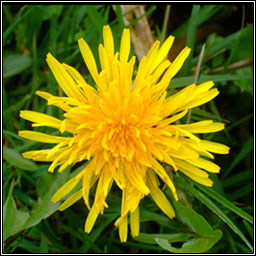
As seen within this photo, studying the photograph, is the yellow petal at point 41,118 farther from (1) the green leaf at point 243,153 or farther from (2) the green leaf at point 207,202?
(1) the green leaf at point 243,153

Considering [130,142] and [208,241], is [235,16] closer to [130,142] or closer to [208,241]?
[130,142]

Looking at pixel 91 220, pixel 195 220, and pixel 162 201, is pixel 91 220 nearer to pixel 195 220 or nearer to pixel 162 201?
pixel 162 201

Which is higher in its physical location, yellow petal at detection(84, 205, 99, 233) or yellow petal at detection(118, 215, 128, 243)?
yellow petal at detection(84, 205, 99, 233)

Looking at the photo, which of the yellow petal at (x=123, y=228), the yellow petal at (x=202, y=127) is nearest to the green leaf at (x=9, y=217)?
the yellow petal at (x=123, y=228)

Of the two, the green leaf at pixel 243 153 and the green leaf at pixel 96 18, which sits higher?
the green leaf at pixel 96 18

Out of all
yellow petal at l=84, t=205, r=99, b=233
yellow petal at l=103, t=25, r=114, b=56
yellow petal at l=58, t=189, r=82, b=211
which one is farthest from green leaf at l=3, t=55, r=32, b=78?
yellow petal at l=84, t=205, r=99, b=233

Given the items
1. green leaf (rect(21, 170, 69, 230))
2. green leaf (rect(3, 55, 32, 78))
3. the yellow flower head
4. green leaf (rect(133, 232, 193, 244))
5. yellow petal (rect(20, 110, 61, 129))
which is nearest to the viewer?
the yellow flower head

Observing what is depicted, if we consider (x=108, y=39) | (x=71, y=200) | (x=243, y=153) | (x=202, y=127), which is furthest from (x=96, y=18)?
(x=243, y=153)

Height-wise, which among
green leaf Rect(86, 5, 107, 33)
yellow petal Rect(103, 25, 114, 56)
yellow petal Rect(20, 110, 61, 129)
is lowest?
yellow petal Rect(20, 110, 61, 129)

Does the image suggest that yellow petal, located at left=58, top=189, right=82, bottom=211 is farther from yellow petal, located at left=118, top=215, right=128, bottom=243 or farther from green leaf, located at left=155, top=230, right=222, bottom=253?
green leaf, located at left=155, top=230, right=222, bottom=253
